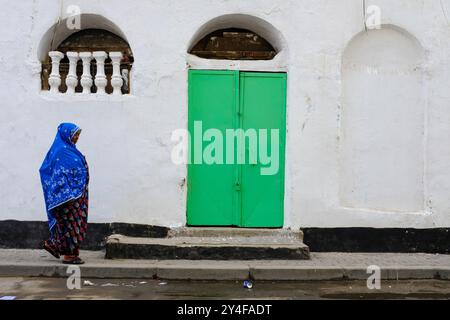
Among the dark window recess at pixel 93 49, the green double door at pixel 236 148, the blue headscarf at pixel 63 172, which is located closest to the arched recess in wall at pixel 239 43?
the green double door at pixel 236 148

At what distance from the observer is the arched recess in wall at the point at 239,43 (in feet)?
27.2

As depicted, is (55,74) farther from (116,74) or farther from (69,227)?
(69,227)

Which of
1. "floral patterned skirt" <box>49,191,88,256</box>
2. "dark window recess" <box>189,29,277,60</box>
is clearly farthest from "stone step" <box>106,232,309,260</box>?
"dark window recess" <box>189,29,277,60</box>

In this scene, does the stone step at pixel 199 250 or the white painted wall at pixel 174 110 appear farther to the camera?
the white painted wall at pixel 174 110

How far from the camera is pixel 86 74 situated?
26.8 ft

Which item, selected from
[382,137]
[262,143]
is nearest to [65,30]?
[262,143]

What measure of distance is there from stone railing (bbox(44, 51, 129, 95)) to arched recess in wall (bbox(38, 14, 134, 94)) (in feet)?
0.05

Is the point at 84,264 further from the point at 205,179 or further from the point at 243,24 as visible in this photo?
the point at 243,24

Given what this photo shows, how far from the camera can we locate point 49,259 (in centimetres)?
729

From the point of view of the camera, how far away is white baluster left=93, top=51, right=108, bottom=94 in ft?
26.8

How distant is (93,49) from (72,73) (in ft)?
1.99

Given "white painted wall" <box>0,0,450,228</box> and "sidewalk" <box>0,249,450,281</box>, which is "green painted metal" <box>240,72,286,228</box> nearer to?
"white painted wall" <box>0,0,450,228</box>

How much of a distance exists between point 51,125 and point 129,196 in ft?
4.77

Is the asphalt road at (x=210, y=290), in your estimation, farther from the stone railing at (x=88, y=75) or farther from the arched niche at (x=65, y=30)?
the arched niche at (x=65, y=30)
